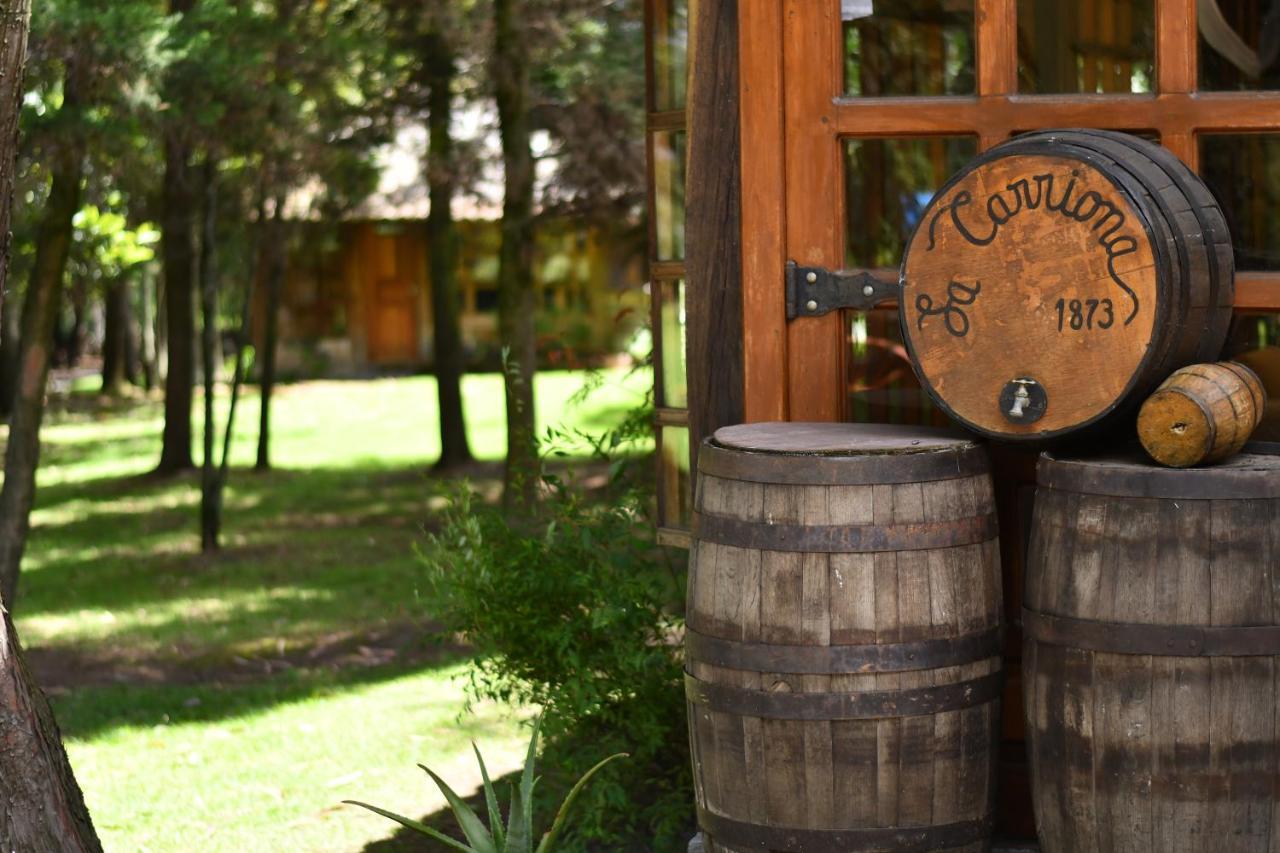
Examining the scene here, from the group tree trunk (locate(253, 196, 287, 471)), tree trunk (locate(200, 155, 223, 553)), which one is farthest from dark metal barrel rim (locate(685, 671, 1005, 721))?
tree trunk (locate(253, 196, 287, 471))

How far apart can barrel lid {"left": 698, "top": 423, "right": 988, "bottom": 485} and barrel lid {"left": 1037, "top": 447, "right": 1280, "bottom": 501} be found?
0.22 m

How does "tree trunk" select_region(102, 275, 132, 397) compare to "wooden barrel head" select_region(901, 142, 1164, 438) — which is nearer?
"wooden barrel head" select_region(901, 142, 1164, 438)

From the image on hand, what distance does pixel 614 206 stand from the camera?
39.8 feet

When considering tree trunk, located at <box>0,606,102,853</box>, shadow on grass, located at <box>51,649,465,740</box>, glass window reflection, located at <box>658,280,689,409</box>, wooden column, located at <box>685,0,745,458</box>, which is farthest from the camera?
shadow on grass, located at <box>51,649,465,740</box>

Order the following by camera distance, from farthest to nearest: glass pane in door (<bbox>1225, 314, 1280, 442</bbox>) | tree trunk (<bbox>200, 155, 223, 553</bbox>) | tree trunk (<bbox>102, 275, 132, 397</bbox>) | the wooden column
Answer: tree trunk (<bbox>102, 275, 132, 397</bbox>), tree trunk (<bbox>200, 155, 223, 553</bbox>), the wooden column, glass pane in door (<bbox>1225, 314, 1280, 442</bbox>)

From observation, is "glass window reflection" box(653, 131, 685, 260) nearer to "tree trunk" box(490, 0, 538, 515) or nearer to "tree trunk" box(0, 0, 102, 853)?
"tree trunk" box(0, 0, 102, 853)

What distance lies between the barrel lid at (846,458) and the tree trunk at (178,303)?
305 inches

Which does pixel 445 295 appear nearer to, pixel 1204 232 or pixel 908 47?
pixel 908 47

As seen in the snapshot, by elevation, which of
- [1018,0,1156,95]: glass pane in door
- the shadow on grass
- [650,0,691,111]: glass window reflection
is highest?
[650,0,691,111]: glass window reflection

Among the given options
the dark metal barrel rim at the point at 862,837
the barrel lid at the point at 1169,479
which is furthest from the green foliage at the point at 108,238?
the barrel lid at the point at 1169,479

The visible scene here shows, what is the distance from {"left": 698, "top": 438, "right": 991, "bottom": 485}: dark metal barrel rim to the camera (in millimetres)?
3055

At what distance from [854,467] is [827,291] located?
791 millimetres

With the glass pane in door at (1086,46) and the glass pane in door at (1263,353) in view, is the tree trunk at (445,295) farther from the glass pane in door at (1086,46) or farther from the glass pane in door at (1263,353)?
the glass pane in door at (1263,353)

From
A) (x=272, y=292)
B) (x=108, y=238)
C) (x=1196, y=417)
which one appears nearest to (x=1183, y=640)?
(x=1196, y=417)
